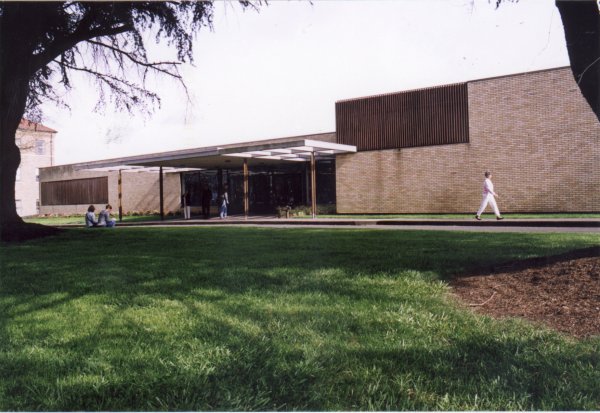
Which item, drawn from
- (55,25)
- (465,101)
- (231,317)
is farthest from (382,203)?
(231,317)

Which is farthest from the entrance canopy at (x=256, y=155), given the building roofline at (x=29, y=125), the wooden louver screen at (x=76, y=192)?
the wooden louver screen at (x=76, y=192)

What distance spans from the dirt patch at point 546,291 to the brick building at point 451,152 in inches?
575

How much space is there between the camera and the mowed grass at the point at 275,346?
2371 millimetres

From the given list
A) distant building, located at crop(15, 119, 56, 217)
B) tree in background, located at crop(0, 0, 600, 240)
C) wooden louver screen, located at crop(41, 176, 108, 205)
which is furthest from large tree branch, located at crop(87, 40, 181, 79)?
distant building, located at crop(15, 119, 56, 217)

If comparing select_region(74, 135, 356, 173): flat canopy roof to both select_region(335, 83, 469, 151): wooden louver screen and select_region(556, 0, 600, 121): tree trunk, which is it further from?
select_region(556, 0, 600, 121): tree trunk

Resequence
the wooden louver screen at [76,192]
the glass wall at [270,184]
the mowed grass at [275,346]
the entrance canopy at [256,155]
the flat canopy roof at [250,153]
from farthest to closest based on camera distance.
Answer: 1. the wooden louver screen at [76,192]
2. the glass wall at [270,184]
3. the entrance canopy at [256,155]
4. the flat canopy roof at [250,153]
5. the mowed grass at [275,346]

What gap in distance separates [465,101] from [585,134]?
16.4 feet

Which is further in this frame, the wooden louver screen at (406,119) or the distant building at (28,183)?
the distant building at (28,183)

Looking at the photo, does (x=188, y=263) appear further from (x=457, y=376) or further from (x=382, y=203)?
(x=382, y=203)

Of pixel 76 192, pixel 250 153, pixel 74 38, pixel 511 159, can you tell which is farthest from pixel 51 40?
pixel 76 192

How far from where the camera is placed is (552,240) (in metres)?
8.43

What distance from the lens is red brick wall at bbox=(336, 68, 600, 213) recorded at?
60.0 ft

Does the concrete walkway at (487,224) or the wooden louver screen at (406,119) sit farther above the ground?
the wooden louver screen at (406,119)

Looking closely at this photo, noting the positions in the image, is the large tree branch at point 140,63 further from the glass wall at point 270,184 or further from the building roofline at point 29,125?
the glass wall at point 270,184
